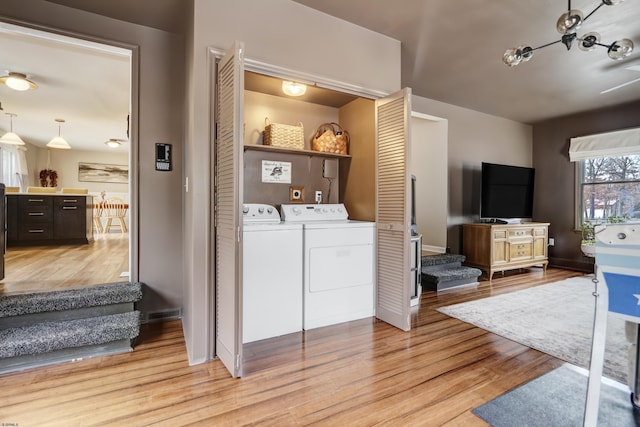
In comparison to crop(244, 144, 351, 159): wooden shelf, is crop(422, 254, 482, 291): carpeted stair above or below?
below

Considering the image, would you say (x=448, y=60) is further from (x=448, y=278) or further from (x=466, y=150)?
(x=448, y=278)

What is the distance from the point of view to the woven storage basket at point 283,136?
2797mm

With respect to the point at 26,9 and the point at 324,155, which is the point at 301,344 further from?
the point at 26,9

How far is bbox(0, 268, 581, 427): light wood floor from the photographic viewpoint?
5.05 feet

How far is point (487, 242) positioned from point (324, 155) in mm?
3054

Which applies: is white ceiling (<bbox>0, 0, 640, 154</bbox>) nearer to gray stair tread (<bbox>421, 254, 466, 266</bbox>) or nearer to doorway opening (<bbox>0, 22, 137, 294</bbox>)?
doorway opening (<bbox>0, 22, 137, 294</bbox>)

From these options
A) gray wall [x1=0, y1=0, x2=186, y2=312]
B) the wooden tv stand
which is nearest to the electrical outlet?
gray wall [x1=0, y1=0, x2=186, y2=312]

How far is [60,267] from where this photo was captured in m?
3.46

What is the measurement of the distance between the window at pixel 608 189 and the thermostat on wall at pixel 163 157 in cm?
637

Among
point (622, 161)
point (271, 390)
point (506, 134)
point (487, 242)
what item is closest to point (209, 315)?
point (271, 390)

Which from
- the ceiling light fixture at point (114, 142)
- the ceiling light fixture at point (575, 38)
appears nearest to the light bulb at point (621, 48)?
the ceiling light fixture at point (575, 38)

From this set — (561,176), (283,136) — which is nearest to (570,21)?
(283,136)

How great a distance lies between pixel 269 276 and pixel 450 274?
8.89ft

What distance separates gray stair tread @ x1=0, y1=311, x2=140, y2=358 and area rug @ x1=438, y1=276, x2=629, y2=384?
290 cm
